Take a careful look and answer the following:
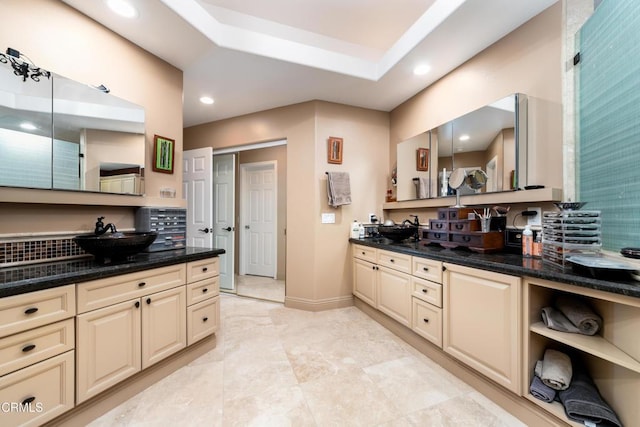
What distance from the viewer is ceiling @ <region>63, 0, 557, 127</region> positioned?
74.9 inches

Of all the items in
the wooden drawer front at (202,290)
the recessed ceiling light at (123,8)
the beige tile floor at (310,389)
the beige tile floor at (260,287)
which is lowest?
the beige tile floor at (260,287)

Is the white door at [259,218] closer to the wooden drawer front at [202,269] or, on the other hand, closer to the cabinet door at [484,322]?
the wooden drawer front at [202,269]

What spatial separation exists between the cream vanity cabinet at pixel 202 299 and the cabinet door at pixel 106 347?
0.40 m

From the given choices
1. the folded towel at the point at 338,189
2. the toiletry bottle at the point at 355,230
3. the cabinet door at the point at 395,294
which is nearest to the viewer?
the cabinet door at the point at 395,294

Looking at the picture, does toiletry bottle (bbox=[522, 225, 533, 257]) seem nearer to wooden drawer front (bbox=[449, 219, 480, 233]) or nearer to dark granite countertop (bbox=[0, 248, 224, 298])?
wooden drawer front (bbox=[449, 219, 480, 233])

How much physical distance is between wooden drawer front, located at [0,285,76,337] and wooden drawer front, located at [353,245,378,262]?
7.88 ft

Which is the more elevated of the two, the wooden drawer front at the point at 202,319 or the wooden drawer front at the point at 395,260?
the wooden drawer front at the point at 395,260

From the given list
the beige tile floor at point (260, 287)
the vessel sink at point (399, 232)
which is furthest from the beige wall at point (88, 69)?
the vessel sink at point (399, 232)

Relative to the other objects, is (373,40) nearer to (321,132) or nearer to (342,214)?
(321,132)

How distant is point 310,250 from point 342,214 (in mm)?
623

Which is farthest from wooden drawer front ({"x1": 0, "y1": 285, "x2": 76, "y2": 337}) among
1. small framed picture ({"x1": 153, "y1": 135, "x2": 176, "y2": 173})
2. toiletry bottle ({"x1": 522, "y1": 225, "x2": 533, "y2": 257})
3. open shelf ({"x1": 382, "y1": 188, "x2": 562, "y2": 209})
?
open shelf ({"x1": 382, "y1": 188, "x2": 562, "y2": 209})

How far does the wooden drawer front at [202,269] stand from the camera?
2.03 metres

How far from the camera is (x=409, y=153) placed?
10.2 feet

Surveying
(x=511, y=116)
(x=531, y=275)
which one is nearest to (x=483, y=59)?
(x=511, y=116)
